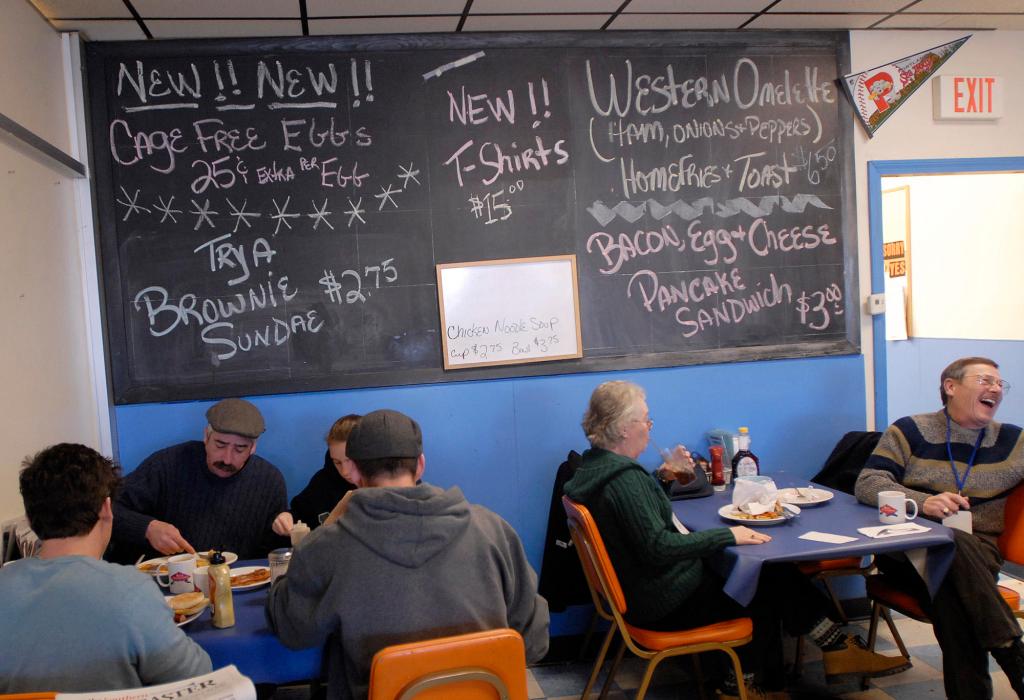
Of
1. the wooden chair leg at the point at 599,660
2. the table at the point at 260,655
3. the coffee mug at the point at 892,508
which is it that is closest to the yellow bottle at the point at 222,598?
the table at the point at 260,655

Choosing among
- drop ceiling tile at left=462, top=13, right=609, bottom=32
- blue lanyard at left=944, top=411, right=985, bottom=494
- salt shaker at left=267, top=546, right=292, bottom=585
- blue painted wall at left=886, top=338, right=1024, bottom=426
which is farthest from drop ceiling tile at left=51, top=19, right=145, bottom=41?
blue painted wall at left=886, top=338, right=1024, bottom=426

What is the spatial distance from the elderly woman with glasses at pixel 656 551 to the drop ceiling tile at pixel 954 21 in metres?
2.39

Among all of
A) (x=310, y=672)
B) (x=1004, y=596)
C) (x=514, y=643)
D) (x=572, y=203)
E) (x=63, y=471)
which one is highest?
(x=572, y=203)

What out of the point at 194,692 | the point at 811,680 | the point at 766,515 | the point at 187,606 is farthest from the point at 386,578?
the point at 811,680

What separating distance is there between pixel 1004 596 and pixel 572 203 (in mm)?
2281

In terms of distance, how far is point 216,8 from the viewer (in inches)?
121

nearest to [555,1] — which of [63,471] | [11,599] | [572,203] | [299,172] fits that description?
[572,203]

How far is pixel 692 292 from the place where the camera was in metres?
3.70

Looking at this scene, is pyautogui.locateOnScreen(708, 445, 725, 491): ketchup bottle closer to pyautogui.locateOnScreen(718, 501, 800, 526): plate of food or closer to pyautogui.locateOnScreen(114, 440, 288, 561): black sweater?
pyautogui.locateOnScreen(718, 501, 800, 526): plate of food

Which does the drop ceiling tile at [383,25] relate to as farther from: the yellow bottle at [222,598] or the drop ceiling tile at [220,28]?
the yellow bottle at [222,598]

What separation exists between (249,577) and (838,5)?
10.9 ft

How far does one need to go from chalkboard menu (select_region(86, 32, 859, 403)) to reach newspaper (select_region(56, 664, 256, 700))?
7.03ft

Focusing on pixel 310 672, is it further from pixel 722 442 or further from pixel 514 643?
pixel 722 442

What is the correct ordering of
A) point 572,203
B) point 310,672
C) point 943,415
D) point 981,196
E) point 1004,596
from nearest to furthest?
point 310,672
point 1004,596
point 943,415
point 572,203
point 981,196
